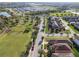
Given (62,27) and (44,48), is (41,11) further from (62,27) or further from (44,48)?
(44,48)

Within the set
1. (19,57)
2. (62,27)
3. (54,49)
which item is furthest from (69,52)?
(19,57)

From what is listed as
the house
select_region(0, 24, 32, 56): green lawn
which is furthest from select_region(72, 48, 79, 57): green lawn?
select_region(0, 24, 32, 56): green lawn

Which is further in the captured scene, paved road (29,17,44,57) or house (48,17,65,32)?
house (48,17,65,32)

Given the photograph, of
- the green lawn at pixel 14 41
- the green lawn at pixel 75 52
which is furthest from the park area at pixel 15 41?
the green lawn at pixel 75 52

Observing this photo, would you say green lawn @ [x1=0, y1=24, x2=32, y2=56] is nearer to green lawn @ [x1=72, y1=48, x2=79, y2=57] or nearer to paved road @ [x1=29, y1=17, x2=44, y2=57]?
paved road @ [x1=29, y1=17, x2=44, y2=57]

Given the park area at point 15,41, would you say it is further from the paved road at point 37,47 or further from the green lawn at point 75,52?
the green lawn at point 75,52

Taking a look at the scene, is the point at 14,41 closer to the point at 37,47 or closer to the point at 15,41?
the point at 15,41

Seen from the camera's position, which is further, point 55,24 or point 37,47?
point 55,24

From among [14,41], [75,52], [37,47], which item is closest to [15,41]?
[14,41]
